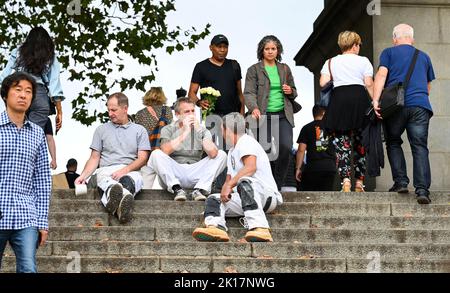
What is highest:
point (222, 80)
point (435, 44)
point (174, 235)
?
point (435, 44)

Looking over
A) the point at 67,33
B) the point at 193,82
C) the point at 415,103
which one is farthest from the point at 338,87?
the point at 67,33

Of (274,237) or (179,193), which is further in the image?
(179,193)

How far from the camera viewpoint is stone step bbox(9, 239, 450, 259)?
9906mm

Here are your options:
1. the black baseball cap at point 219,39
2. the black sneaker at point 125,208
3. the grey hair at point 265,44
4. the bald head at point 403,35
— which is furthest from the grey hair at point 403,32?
the black sneaker at point 125,208

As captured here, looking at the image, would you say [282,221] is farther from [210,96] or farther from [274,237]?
[210,96]

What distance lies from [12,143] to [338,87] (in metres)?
5.71

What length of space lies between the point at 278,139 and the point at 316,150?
4.47ft

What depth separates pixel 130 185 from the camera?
A: 1134cm

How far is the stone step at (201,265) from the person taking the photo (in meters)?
9.47

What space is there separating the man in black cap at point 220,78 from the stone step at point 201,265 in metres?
3.62

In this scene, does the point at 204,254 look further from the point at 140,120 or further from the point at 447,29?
the point at 447,29

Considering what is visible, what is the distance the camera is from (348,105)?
482 inches

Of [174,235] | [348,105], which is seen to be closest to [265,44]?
[348,105]

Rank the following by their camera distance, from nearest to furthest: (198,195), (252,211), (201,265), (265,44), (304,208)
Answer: (201,265), (252,211), (304,208), (198,195), (265,44)
